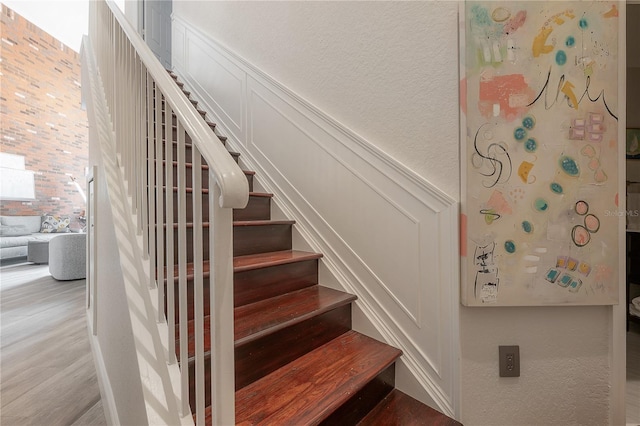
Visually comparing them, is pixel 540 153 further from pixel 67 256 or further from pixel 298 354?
pixel 67 256

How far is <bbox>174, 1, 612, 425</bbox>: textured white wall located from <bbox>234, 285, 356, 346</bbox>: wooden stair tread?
0.58 metres

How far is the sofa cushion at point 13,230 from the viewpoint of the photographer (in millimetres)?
4941

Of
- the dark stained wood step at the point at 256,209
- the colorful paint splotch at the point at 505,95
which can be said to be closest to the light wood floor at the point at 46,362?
the dark stained wood step at the point at 256,209

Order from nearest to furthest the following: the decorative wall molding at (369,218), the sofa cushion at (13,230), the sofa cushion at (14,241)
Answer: the decorative wall molding at (369,218) < the sofa cushion at (14,241) < the sofa cushion at (13,230)

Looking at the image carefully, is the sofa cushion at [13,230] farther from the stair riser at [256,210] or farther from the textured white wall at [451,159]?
the textured white wall at [451,159]

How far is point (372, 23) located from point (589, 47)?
92cm

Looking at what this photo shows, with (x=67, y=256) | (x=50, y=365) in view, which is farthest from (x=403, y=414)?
(x=67, y=256)

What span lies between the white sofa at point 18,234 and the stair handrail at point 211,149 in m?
5.01

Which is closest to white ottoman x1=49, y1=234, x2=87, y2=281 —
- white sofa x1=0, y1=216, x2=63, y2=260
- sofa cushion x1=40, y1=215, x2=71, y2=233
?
white sofa x1=0, y1=216, x2=63, y2=260

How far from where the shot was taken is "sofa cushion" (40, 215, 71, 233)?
18.1ft

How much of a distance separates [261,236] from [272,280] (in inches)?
12.9

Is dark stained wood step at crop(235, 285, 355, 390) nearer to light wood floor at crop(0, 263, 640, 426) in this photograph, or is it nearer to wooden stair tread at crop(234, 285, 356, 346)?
wooden stair tread at crop(234, 285, 356, 346)

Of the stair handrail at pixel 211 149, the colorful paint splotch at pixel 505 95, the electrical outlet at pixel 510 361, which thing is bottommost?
the electrical outlet at pixel 510 361

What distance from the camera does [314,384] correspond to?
3.42ft
